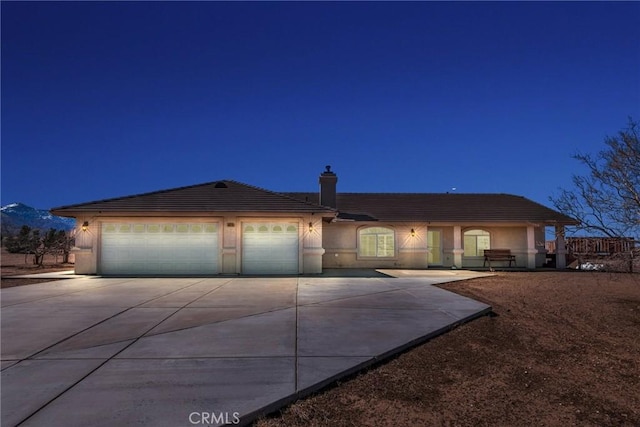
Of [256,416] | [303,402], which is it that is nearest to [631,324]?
[303,402]

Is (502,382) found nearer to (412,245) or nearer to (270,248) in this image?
(270,248)

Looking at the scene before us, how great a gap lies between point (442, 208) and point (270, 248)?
1127 cm

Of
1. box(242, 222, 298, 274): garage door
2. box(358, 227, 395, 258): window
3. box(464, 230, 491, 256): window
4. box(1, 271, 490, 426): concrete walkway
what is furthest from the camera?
box(464, 230, 491, 256): window

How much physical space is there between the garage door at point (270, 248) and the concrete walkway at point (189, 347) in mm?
6311

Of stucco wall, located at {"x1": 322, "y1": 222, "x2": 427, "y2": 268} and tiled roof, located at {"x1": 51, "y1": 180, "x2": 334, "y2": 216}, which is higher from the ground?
tiled roof, located at {"x1": 51, "y1": 180, "x2": 334, "y2": 216}

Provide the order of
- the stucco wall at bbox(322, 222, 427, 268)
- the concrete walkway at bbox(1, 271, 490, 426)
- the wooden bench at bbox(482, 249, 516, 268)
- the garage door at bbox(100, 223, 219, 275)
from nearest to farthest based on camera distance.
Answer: the concrete walkway at bbox(1, 271, 490, 426) < the garage door at bbox(100, 223, 219, 275) < the wooden bench at bbox(482, 249, 516, 268) < the stucco wall at bbox(322, 222, 427, 268)

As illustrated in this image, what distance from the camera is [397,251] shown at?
21.4m

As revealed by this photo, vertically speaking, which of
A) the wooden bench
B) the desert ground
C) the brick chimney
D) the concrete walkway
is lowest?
the desert ground

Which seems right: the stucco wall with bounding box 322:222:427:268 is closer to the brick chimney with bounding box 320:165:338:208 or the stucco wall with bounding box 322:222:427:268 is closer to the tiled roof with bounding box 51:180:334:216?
the brick chimney with bounding box 320:165:338:208

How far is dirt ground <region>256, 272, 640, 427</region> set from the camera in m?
3.82

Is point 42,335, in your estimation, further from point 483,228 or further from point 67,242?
point 67,242

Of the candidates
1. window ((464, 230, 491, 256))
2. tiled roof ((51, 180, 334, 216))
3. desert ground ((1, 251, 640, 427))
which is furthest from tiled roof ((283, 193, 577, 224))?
desert ground ((1, 251, 640, 427))

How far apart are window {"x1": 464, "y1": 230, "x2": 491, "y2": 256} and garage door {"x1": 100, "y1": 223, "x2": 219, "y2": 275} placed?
14.1 metres

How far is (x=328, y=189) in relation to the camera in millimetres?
22719
